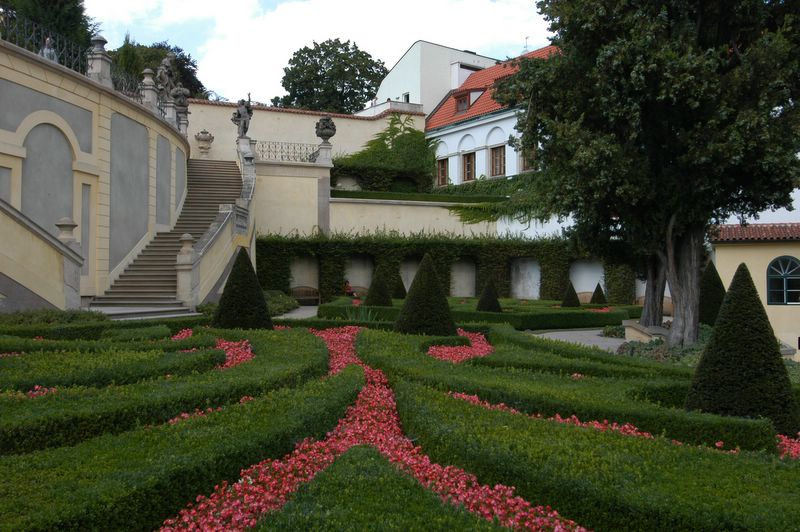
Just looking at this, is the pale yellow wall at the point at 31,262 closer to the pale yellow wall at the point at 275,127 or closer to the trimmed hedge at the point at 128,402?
the trimmed hedge at the point at 128,402

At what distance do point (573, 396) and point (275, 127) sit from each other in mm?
34172

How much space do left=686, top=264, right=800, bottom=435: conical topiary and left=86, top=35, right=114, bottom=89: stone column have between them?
54.1 feet

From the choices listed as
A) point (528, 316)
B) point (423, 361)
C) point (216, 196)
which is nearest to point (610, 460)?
point (423, 361)

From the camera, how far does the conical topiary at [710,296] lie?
1761 centimetres

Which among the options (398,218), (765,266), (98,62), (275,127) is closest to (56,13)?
(98,62)

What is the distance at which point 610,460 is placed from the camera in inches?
193

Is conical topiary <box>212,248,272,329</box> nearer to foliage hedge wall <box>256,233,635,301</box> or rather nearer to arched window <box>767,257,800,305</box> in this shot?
foliage hedge wall <box>256,233,635,301</box>

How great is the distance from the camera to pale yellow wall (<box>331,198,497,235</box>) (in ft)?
104

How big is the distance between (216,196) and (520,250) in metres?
15.0

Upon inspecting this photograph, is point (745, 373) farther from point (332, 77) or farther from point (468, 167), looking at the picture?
point (332, 77)

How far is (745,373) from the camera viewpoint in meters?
6.59

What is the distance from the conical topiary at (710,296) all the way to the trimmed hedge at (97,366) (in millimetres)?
13692

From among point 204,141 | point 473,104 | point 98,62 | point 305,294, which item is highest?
point 473,104

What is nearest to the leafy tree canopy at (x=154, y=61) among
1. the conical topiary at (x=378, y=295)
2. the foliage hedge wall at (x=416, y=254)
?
the foliage hedge wall at (x=416, y=254)
